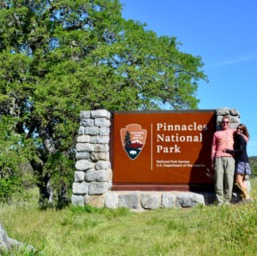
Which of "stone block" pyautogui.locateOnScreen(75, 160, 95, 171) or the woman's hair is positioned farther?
"stone block" pyautogui.locateOnScreen(75, 160, 95, 171)

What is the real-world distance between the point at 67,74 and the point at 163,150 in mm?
7708

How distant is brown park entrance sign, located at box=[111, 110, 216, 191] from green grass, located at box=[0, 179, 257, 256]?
4.13 ft

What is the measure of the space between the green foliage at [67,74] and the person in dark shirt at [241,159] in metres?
8.10

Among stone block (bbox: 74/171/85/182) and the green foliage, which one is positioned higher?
the green foliage

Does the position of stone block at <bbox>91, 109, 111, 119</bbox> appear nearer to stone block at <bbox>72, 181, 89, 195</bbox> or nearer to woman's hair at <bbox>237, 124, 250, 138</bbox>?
stone block at <bbox>72, 181, 89, 195</bbox>

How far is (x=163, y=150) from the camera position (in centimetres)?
1310

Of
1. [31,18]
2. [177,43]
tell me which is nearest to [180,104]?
[177,43]

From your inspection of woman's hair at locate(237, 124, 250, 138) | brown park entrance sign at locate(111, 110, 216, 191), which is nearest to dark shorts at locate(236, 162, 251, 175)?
woman's hair at locate(237, 124, 250, 138)

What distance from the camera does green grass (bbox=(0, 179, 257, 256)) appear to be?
7.53 m

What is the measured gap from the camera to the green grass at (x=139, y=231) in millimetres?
7531

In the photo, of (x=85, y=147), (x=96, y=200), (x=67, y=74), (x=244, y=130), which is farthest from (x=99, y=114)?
(x=67, y=74)


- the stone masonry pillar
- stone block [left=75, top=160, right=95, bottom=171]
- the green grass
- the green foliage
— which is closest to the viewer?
the green grass

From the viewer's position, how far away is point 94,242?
911cm

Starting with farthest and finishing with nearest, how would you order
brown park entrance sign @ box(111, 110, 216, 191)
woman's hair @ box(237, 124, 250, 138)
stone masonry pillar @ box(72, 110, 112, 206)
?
1. brown park entrance sign @ box(111, 110, 216, 191)
2. stone masonry pillar @ box(72, 110, 112, 206)
3. woman's hair @ box(237, 124, 250, 138)
